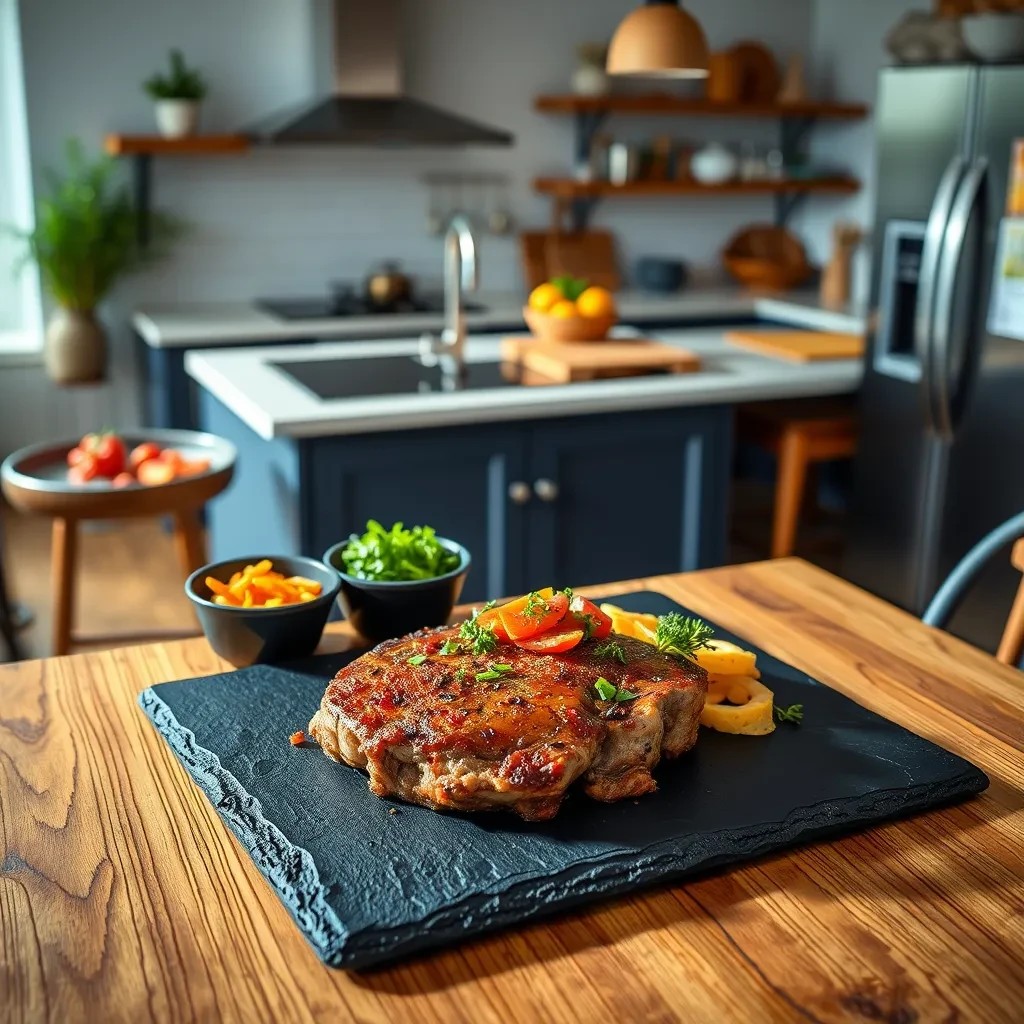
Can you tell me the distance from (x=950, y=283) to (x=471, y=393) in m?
1.20

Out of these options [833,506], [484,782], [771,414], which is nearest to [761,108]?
[833,506]

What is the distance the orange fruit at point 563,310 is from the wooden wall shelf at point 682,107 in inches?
80.3

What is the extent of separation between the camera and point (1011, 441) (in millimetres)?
3092

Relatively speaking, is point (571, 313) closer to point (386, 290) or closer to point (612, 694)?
point (386, 290)

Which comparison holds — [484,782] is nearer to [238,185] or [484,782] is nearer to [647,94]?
[238,185]

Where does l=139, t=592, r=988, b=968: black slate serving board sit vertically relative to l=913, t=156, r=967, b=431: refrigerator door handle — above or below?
below

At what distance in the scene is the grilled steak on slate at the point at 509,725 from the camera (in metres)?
1.11

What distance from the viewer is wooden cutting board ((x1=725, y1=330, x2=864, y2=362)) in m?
3.56

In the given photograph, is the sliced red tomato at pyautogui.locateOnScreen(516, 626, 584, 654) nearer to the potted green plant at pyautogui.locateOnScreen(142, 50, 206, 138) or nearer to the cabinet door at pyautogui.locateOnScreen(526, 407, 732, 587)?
the cabinet door at pyautogui.locateOnScreen(526, 407, 732, 587)

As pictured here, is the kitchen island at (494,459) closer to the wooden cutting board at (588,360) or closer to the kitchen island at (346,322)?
the wooden cutting board at (588,360)

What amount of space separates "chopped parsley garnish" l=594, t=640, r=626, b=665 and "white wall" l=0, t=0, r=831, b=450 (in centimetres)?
409

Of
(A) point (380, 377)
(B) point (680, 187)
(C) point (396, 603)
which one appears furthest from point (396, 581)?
(B) point (680, 187)

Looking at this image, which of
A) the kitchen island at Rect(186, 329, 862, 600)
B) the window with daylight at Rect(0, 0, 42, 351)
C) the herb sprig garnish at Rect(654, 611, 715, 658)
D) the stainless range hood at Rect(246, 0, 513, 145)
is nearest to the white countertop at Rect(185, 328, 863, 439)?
the kitchen island at Rect(186, 329, 862, 600)

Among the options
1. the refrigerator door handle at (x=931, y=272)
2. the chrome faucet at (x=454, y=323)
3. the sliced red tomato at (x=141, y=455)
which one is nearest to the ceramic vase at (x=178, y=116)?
the chrome faucet at (x=454, y=323)
